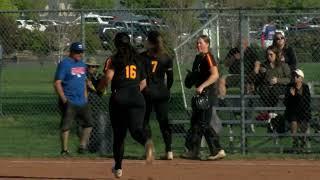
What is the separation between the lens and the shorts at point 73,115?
14383 mm

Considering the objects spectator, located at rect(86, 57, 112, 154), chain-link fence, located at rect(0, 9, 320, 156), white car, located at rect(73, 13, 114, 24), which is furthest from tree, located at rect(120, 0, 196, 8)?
spectator, located at rect(86, 57, 112, 154)

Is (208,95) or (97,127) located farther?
(97,127)

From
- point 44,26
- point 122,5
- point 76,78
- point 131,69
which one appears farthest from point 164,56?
point 122,5

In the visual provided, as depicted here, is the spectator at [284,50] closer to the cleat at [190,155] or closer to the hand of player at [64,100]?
the cleat at [190,155]

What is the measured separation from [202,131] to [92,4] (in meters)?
21.8

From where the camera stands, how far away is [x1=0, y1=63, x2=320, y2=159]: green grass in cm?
1573

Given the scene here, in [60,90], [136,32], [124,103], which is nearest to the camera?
[124,103]

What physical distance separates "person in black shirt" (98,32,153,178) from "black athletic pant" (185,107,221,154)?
2.69 m

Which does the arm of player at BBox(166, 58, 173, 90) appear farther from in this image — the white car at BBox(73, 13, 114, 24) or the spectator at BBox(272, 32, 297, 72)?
the white car at BBox(73, 13, 114, 24)

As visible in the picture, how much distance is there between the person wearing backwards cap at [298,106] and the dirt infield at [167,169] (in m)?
0.98

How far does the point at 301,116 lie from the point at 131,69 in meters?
4.68

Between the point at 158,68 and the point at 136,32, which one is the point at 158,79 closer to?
the point at 158,68

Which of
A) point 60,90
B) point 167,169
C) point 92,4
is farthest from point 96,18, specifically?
point 92,4

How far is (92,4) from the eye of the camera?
35.2 m
